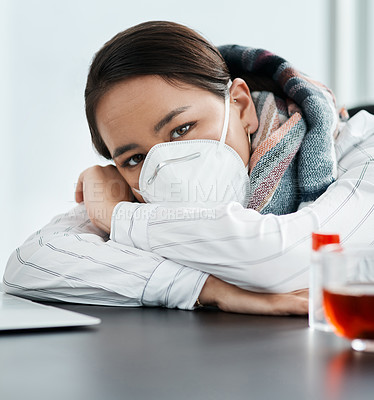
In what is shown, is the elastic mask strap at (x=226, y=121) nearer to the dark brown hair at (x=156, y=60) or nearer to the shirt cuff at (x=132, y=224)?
the dark brown hair at (x=156, y=60)

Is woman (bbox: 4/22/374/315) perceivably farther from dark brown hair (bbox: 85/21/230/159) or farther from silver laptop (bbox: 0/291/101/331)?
silver laptop (bbox: 0/291/101/331)

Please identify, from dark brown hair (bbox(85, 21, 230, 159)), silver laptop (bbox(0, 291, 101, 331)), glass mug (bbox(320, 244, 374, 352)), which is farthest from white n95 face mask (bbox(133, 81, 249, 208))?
glass mug (bbox(320, 244, 374, 352))

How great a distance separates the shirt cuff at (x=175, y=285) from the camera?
0.89m

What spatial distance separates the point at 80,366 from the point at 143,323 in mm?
222

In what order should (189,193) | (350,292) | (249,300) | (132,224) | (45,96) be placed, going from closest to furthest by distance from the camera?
1. (350,292)
2. (249,300)
3. (132,224)
4. (189,193)
5. (45,96)

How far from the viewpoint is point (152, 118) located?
3.67 ft

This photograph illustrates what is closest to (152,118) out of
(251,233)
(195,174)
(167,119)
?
(167,119)

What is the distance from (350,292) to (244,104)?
819mm

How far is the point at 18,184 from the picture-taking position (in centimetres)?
213

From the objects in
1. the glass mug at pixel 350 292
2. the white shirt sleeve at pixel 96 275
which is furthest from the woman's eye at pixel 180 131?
the glass mug at pixel 350 292

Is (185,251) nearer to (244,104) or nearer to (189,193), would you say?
(189,193)

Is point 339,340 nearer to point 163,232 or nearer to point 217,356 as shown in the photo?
point 217,356

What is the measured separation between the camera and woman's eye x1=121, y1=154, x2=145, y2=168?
1.19 m

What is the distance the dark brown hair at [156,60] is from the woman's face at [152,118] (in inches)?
0.7
